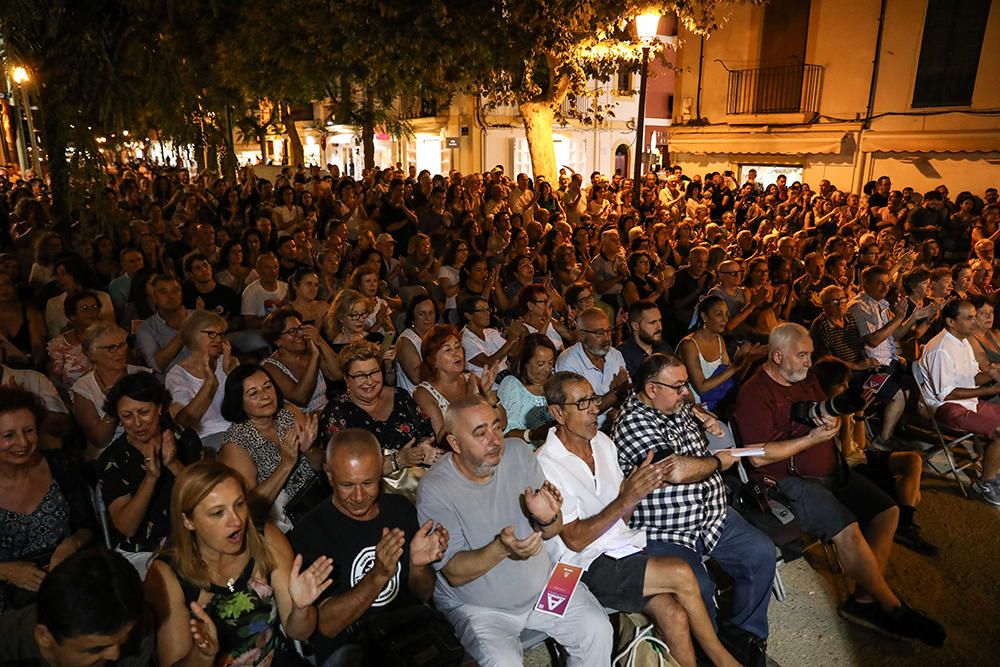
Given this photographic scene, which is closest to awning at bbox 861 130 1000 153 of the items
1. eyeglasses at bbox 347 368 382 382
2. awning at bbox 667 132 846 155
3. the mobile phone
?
awning at bbox 667 132 846 155

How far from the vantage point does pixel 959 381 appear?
549 centimetres

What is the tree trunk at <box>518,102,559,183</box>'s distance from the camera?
1478 cm

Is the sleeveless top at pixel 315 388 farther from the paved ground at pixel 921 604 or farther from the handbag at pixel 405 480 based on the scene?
the paved ground at pixel 921 604

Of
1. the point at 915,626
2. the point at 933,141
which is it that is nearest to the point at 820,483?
the point at 915,626

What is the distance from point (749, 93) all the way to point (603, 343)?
17.2 metres

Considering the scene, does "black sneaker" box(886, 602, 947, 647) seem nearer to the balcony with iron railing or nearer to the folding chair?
the folding chair

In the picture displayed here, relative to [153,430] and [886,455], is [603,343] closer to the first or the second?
[886,455]

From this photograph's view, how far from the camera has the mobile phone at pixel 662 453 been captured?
3.53 m

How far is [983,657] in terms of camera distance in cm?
359

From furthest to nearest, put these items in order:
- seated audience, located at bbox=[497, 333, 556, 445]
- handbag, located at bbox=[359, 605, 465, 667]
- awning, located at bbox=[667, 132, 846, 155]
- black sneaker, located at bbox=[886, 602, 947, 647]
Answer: awning, located at bbox=[667, 132, 846, 155] → seated audience, located at bbox=[497, 333, 556, 445] → black sneaker, located at bbox=[886, 602, 947, 647] → handbag, located at bbox=[359, 605, 465, 667]

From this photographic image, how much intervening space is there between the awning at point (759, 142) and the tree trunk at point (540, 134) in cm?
673

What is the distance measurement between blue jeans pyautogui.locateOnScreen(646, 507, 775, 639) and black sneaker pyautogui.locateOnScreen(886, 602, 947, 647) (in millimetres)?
743

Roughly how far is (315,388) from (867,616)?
3594mm

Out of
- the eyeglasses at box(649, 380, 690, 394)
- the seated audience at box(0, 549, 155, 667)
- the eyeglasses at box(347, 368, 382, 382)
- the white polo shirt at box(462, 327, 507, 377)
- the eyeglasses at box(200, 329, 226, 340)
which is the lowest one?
the white polo shirt at box(462, 327, 507, 377)
